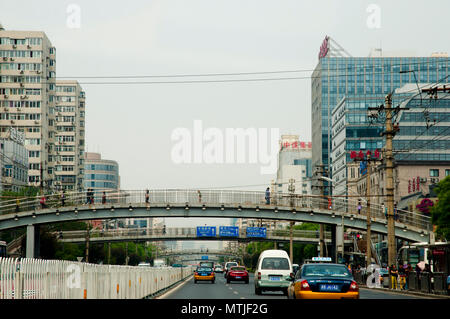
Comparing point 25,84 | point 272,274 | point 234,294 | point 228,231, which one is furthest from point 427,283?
point 25,84

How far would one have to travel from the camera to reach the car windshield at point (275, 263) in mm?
36562

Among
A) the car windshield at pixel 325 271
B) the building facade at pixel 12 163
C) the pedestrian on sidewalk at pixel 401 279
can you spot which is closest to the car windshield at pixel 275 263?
the pedestrian on sidewalk at pixel 401 279

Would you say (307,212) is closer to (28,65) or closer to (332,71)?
(28,65)

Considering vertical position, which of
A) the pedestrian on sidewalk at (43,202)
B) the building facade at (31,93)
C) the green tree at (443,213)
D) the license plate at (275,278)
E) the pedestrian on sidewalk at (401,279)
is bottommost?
the pedestrian on sidewalk at (401,279)

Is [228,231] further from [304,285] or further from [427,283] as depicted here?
[304,285]

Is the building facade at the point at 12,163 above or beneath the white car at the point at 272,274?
above

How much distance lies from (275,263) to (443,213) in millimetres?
24524

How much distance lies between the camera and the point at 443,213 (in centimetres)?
5703

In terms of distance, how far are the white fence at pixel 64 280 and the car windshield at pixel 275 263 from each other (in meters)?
8.98

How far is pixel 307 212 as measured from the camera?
239 feet

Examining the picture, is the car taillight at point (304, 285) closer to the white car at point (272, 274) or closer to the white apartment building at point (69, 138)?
the white car at point (272, 274)
